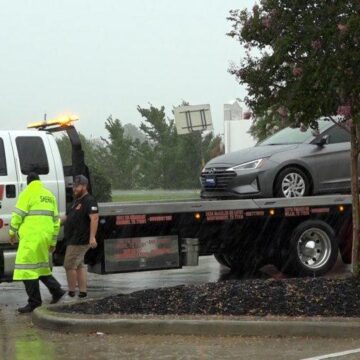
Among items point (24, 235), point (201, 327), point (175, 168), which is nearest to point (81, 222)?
point (24, 235)

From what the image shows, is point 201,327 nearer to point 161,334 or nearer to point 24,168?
point 161,334

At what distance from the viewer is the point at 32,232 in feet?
28.8

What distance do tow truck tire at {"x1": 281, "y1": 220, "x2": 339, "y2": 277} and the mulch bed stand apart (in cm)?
265

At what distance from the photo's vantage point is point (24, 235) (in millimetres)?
8789

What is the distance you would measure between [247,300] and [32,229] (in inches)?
104

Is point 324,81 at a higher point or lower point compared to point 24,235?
higher

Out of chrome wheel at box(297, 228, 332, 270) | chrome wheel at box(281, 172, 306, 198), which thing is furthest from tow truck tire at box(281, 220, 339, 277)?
chrome wheel at box(281, 172, 306, 198)

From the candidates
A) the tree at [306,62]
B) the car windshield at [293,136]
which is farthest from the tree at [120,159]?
the tree at [306,62]

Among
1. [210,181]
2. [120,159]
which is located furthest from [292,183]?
[120,159]

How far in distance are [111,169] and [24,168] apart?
27.9 m

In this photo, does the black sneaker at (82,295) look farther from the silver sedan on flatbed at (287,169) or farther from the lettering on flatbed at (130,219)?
the silver sedan on flatbed at (287,169)

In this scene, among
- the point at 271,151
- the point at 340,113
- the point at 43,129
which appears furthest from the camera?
the point at 271,151

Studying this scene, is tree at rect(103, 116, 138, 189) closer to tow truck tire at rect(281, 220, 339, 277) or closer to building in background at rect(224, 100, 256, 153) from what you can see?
building in background at rect(224, 100, 256, 153)

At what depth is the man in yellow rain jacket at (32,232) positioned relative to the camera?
344 inches
